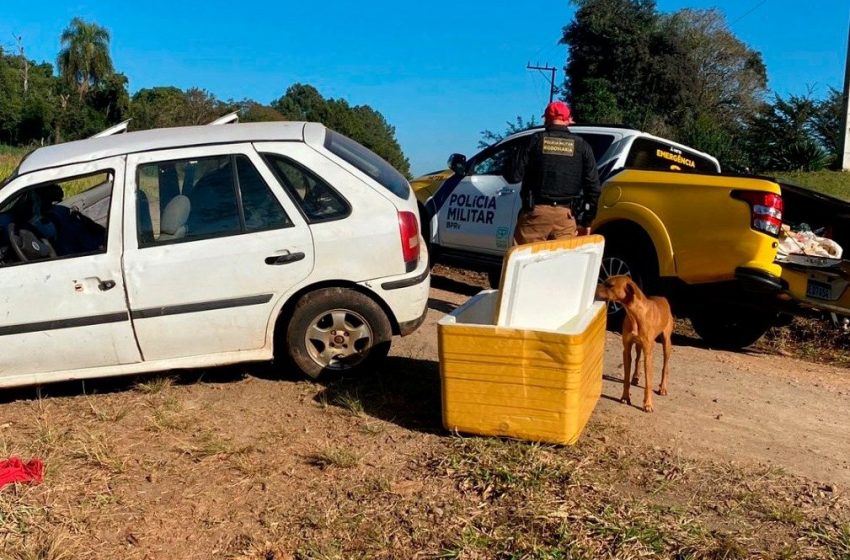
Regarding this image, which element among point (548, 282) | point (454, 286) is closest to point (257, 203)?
point (548, 282)

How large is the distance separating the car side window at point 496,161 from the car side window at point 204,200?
12.1 ft

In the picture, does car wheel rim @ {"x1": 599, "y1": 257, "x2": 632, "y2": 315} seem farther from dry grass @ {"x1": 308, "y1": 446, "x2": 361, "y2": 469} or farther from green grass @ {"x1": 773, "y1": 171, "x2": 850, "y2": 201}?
green grass @ {"x1": 773, "y1": 171, "x2": 850, "y2": 201}

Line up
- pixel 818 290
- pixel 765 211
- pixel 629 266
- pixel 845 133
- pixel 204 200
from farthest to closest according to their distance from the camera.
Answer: pixel 845 133, pixel 629 266, pixel 818 290, pixel 765 211, pixel 204 200

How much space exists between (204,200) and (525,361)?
2.36 metres

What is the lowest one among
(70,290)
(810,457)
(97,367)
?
(810,457)

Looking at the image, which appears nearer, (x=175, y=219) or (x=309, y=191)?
(x=175, y=219)

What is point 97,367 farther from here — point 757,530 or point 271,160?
point 757,530

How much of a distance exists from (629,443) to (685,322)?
167 inches

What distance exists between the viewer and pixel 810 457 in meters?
4.19

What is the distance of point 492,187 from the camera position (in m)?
8.12

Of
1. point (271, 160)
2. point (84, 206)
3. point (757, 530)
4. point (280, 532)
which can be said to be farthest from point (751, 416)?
point (84, 206)

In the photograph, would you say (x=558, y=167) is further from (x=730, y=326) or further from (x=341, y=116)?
(x=341, y=116)

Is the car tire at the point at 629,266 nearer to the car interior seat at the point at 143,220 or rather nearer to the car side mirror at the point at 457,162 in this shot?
the car side mirror at the point at 457,162

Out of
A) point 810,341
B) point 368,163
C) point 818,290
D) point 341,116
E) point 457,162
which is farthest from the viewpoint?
point 341,116
